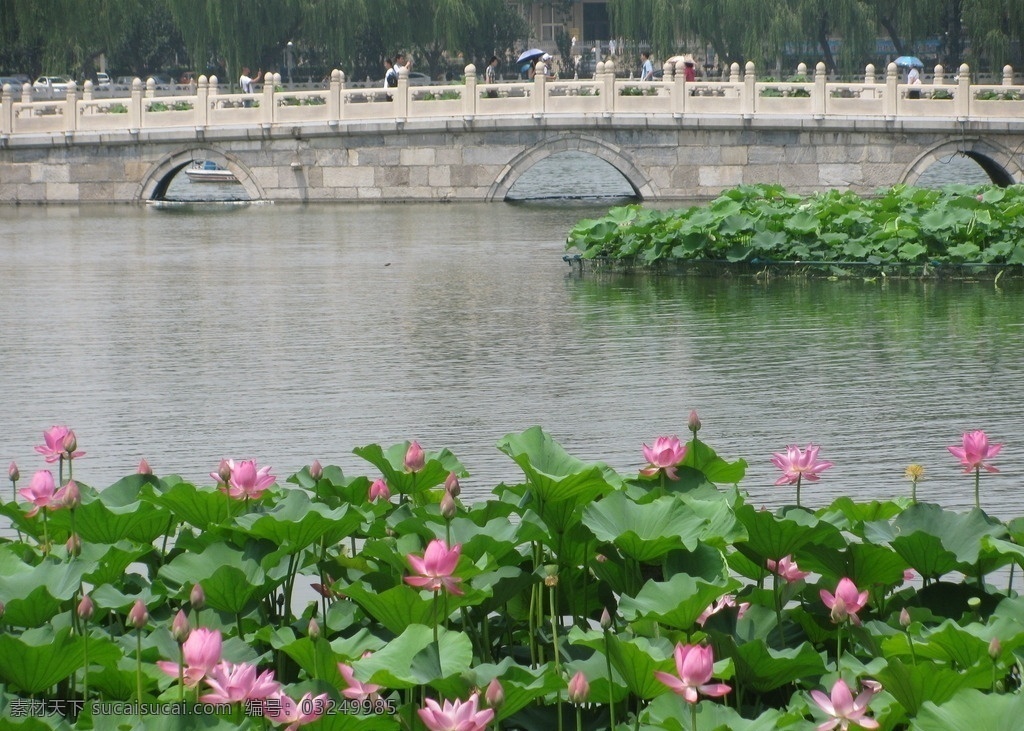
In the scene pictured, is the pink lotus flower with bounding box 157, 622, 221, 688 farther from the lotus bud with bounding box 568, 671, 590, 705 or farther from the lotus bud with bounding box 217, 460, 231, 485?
the lotus bud with bounding box 217, 460, 231, 485

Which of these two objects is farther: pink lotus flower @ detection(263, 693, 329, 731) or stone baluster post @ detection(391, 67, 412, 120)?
stone baluster post @ detection(391, 67, 412, 120)

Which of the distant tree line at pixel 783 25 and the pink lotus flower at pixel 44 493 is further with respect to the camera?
the distant tree line at pixel 783 25

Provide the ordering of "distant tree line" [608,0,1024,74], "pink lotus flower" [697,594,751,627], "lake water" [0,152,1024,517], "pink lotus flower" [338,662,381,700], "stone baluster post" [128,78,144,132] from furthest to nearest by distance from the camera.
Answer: "distant tree line" [608,0,1024,74]
"stone baluster post" [128,78,144,132]
"lake water" [0,152,1024,517]
"pink lotus flower" [697,594,751,627]
"pink lotus flower" [338,662,381,700]

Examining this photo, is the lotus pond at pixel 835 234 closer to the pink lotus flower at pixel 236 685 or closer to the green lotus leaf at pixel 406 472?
the green lotus leaf at pixel 406 472

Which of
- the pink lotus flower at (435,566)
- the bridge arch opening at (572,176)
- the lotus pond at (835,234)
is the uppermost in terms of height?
the bridge arch opening at (572,176)

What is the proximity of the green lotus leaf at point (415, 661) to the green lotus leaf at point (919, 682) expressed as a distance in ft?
2.44

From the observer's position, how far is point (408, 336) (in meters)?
10.3

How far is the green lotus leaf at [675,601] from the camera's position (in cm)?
Answer: 325

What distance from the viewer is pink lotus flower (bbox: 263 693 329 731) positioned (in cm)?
290

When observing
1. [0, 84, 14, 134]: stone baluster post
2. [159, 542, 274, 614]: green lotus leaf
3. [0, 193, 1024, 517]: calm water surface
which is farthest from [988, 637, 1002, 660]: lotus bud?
[0, 84, 14, 134]: stone baluster post

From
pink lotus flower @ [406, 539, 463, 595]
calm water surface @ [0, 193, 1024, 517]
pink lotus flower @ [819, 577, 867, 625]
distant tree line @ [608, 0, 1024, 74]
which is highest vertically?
distant tree line @ [608, 0, 1024, 74]

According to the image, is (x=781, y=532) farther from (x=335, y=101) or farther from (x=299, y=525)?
(x=335, y=101)

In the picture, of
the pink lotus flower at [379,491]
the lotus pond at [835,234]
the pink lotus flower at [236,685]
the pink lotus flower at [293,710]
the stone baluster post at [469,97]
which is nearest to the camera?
the pink lotus flower at [236,685]

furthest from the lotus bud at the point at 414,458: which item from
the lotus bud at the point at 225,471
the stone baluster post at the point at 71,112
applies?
the stone baluster post at the point at 71,112
